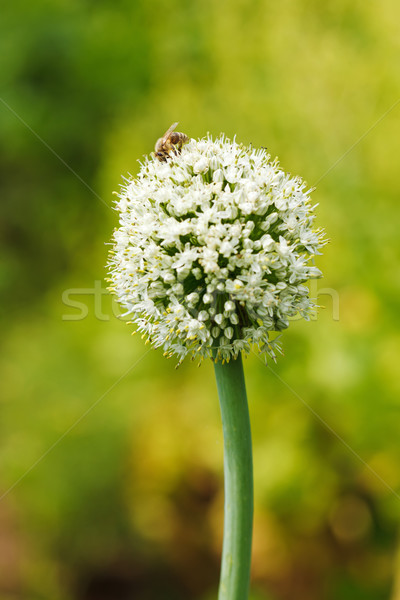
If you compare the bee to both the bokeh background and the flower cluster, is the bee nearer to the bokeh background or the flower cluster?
the flower cluster

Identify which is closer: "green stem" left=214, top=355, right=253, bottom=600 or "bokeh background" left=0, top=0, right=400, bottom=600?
"green stem" left=214, top=355, right=253, bottom=600

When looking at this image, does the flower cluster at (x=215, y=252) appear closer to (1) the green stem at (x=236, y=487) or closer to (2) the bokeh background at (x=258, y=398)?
(1) the green stem at (x=236, y=487)

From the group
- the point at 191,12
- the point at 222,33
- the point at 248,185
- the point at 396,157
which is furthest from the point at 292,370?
the point at 191,12

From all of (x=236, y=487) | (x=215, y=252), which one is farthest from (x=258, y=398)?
(x=215, y=252)

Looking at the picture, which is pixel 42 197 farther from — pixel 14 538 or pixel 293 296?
pixel 293 296

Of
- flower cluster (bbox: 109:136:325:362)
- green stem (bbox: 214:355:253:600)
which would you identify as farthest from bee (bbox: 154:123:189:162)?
green stem (bbox: 214:355:253:600)
